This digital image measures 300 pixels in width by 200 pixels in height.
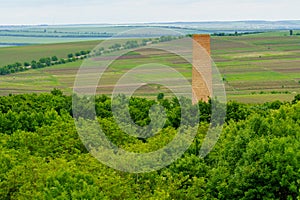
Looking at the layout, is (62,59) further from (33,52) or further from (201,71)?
(201,71)

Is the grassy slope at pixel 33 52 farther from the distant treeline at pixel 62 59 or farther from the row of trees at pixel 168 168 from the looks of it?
the row of trees at pixel 168 168

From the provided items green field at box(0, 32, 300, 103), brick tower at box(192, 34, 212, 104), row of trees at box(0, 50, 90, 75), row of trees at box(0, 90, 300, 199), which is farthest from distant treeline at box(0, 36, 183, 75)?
row of trees at box(0, 90, 300, 199)

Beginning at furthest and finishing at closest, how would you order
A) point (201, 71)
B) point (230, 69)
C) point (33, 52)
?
point (33, 52)
point (230, 69)
point (201, 71)

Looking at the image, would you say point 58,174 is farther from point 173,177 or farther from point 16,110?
point 16,110

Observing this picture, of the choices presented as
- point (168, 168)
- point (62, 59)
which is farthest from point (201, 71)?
point (62, 59)

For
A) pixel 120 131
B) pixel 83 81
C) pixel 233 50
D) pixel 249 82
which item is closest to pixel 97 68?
pixel 83 81

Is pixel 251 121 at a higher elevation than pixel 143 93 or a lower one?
higher

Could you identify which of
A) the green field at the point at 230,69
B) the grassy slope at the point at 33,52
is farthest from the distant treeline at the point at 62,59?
the grassy slope at the point at 33,52
